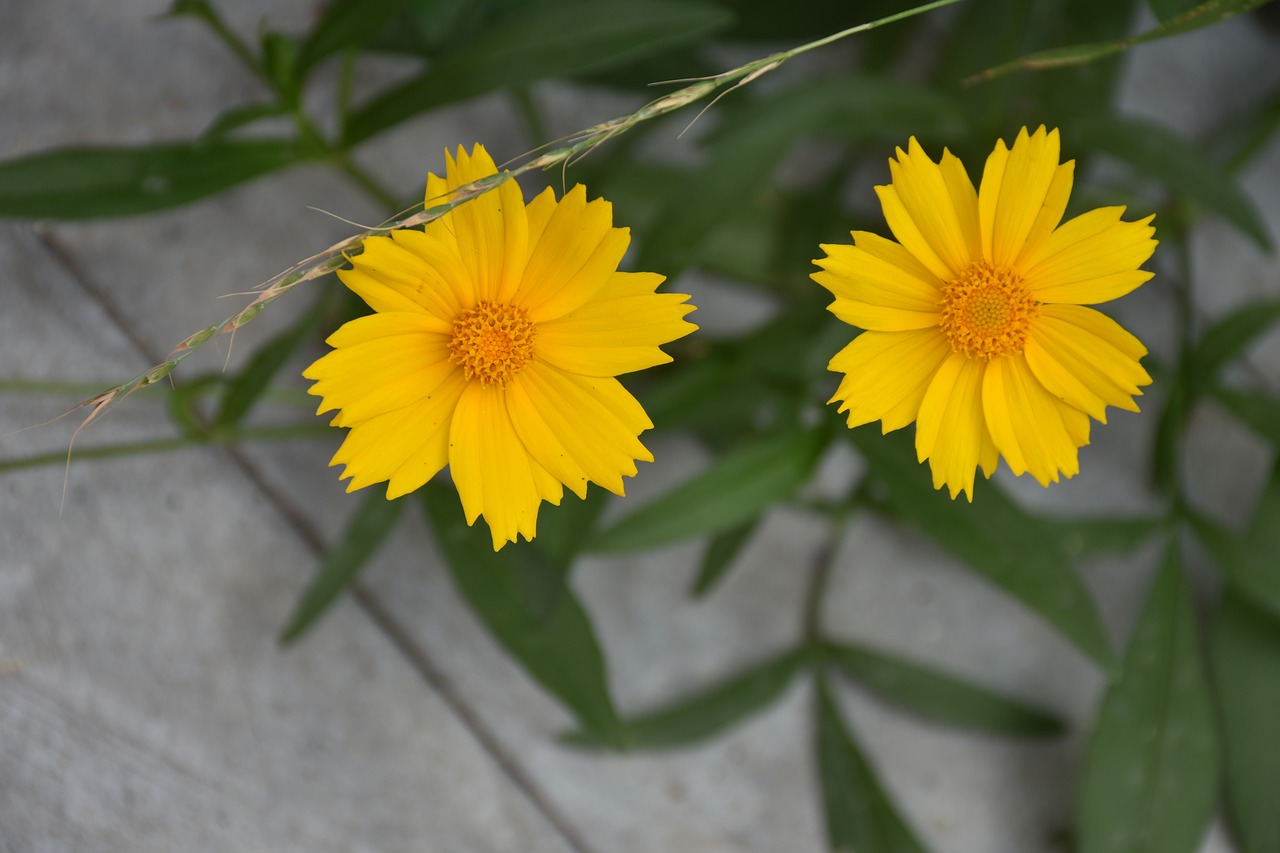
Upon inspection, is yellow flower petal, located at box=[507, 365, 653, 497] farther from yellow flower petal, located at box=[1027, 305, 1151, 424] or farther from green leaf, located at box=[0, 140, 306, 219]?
green leaf, located at box=[0, 140, 306, 219]

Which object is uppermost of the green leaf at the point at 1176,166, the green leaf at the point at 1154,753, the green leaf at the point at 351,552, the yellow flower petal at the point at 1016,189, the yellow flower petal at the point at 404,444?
the green leaf at the point at 1176,166

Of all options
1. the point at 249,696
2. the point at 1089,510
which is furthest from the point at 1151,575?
the point at 249,696

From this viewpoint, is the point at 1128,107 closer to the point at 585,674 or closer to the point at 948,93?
the point at 948,93

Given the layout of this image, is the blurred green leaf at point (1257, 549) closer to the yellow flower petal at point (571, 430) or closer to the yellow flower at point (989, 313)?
the yellow flower at point (989, 313)

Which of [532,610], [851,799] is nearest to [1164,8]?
[532,610]

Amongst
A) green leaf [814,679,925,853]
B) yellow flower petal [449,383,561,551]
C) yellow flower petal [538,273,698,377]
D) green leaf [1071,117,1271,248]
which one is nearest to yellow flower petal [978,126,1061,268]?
yellow flower petal [538,273,698,377]

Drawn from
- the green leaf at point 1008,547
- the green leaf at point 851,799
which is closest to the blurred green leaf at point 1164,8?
the green leaf at point 1008,547
